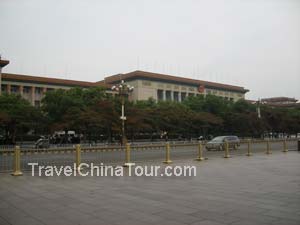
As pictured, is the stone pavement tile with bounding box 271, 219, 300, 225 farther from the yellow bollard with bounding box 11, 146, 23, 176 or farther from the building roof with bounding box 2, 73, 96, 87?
the building roof with bounding box 2, 73, 96, 87

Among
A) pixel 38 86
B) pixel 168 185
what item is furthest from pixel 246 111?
pixel 168 185

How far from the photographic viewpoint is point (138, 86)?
73188 mm

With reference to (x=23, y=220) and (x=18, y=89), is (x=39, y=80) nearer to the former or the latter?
(x=18, y=89)

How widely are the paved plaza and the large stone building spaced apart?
45.8 m

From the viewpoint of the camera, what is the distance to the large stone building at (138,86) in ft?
207

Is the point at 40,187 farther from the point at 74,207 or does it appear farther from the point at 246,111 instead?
the point at 246,111

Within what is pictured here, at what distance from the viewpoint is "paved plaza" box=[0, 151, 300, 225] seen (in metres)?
5.34

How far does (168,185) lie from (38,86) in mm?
61552

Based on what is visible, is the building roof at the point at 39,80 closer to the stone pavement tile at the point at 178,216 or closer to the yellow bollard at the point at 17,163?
the yellow bollard at the point at 17,163

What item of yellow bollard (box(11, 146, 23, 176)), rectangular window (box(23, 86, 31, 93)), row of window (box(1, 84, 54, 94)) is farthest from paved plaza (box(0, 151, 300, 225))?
rectangular window (box(23, 86, 31, 93))

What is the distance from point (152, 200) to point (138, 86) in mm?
66876

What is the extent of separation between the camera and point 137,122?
3591 cm

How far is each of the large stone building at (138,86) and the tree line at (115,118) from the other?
12.5 metres

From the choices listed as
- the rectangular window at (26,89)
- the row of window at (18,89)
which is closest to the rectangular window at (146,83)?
the row of window at (18,89)
